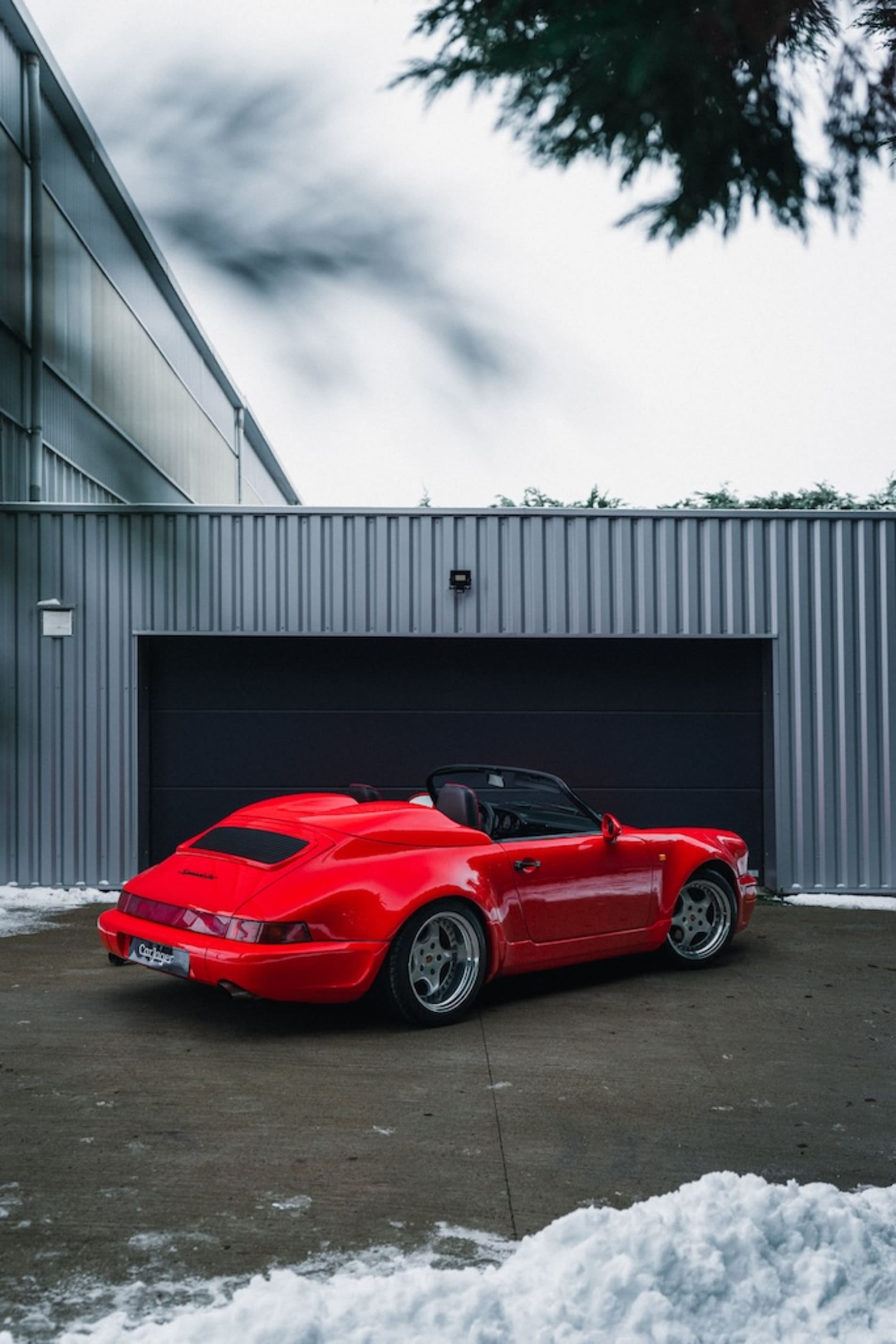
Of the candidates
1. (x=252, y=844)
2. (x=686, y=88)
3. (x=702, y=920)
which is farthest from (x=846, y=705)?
(x=686, y=88)

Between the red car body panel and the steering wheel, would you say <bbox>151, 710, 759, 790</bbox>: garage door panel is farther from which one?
the steering wheel

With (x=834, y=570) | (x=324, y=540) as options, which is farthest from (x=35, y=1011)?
(x=834, y=570)

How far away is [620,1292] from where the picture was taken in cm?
287

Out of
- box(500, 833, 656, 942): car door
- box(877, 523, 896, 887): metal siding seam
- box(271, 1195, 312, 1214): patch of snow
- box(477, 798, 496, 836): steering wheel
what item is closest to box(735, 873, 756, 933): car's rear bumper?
box(500, 833, 656, 942): car door

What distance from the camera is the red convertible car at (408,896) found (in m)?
5.56

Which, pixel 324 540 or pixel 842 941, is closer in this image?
pixel 842 941

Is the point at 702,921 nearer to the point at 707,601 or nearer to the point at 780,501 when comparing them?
the point at 707,601

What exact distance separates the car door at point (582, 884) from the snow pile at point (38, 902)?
174 inches

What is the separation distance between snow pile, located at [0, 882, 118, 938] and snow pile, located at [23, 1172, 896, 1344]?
6.64 metres

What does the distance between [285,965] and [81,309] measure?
476 cm

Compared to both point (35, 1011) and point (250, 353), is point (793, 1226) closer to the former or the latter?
point (250, 353)

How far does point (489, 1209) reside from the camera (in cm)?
366

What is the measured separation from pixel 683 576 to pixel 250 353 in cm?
1030

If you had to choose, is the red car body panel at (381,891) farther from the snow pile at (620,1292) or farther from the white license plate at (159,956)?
the snow pile at (620,1292)
